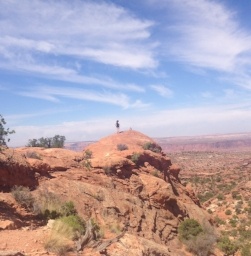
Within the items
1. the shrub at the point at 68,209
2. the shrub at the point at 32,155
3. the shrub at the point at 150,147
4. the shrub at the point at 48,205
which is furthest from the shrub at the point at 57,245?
the shrub at the point at 150,147

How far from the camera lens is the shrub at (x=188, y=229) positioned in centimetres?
2131

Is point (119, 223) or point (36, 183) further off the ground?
point (36, 183)

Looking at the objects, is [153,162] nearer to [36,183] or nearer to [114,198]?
[114,198]

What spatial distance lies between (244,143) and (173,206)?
187m

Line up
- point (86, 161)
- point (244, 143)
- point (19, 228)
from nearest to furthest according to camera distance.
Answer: point (19, 228) < point (86, 161) < point (244, 143)

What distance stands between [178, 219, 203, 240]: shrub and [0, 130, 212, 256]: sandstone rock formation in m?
0.45

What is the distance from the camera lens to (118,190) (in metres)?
22.4

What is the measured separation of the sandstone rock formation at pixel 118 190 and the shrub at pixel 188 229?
445 mm

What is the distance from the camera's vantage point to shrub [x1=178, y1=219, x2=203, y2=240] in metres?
21.3

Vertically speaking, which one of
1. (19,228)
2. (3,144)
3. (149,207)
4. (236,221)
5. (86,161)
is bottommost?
(236,221)

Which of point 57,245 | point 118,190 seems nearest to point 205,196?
point 118,190

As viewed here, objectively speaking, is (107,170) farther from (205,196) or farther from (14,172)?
(205,196)

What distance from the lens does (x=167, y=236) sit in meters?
20.9

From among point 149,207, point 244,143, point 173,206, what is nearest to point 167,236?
point 149,207
